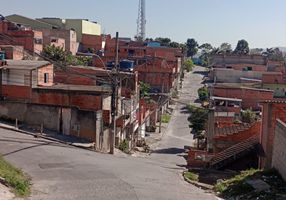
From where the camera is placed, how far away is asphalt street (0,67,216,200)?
14156 millimetres

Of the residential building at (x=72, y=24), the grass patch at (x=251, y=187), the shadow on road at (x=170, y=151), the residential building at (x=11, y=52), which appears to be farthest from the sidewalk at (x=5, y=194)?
the residential building at (x=72, y=24)

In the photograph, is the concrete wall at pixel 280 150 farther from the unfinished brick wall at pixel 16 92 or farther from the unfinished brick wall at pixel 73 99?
the unfinished brick wall at pixel 16 92

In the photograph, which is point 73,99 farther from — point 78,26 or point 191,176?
point 78,26

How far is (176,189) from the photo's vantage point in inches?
636

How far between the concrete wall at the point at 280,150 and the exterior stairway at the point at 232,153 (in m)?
5.55

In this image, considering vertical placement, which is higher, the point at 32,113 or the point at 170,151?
the point at 32,113

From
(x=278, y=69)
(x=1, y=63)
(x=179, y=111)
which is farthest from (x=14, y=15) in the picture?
(x=1, y=63)

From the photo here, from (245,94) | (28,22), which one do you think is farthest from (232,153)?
(28,22)

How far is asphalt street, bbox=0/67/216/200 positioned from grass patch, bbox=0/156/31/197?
26 centimetres

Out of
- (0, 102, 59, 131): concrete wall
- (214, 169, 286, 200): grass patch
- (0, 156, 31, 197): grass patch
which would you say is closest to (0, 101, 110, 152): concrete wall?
(0, 102, 59, 131): concrete wall

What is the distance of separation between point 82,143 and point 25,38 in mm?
35031

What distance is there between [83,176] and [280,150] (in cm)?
715

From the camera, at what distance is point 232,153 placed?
952 inches

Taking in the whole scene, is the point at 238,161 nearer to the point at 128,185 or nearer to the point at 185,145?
the point at 128,185
